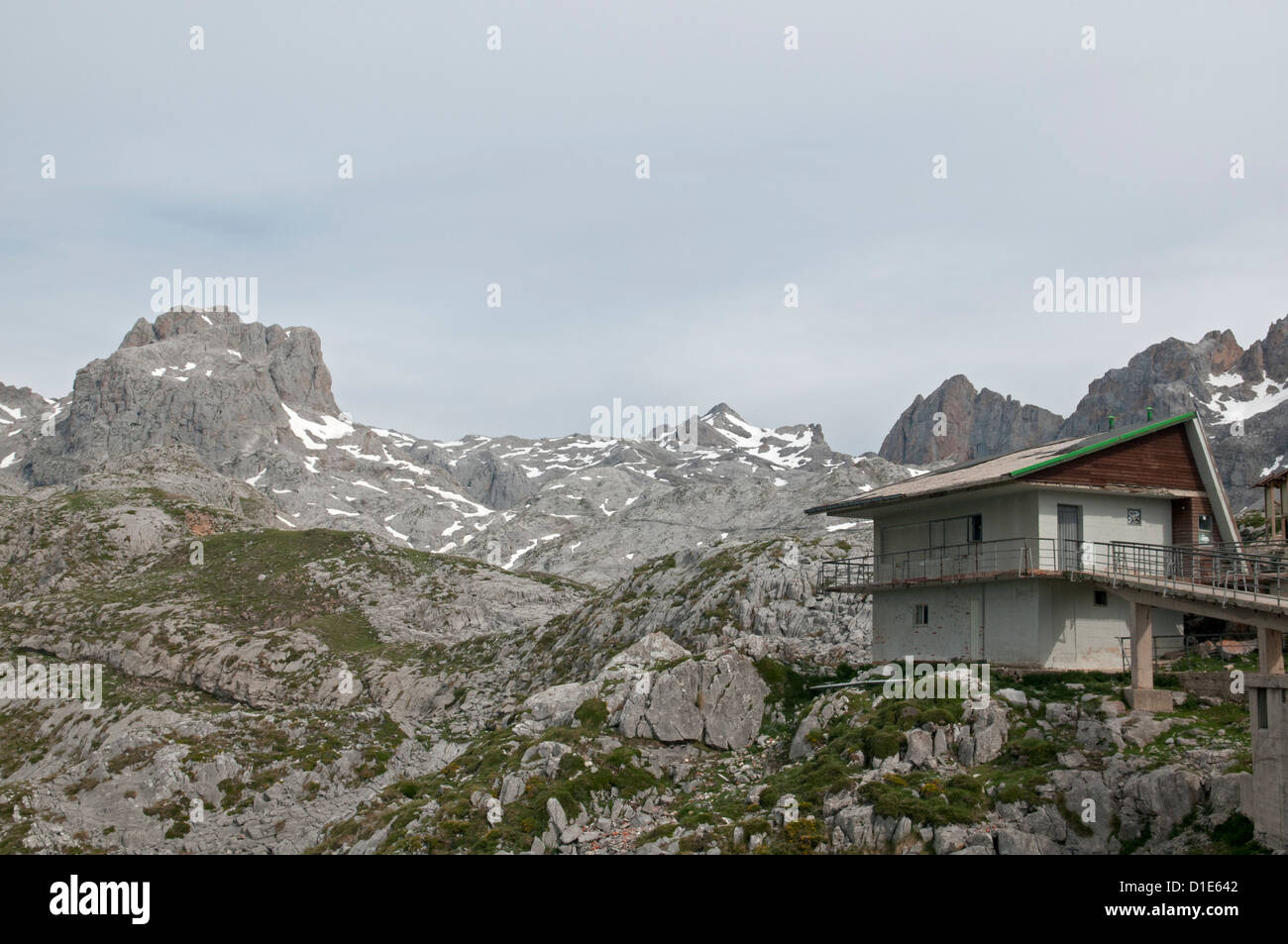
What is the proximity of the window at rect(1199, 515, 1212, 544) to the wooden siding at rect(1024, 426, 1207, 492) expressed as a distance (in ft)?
3.95

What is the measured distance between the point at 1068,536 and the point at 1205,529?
7235 millimetres

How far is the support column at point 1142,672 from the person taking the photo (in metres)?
34.1

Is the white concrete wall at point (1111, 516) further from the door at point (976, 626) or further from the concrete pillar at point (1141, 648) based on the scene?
the concrete pillar at point (1141, 648)

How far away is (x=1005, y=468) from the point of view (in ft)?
146

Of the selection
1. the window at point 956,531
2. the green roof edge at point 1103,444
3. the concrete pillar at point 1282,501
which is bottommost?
the window at point 956,531

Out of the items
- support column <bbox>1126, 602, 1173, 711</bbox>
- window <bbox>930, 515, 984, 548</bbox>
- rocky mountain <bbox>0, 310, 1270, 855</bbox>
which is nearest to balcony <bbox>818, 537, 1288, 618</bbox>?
window <bbox>930, 515, 984, 548</bbox>

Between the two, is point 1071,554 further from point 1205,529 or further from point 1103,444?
point 1205,529

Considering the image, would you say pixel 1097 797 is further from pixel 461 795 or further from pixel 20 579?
pixel 20 579

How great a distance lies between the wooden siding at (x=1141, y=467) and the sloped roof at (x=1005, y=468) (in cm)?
49

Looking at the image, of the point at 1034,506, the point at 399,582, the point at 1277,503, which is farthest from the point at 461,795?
the point at 399,582

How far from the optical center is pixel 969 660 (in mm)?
42469

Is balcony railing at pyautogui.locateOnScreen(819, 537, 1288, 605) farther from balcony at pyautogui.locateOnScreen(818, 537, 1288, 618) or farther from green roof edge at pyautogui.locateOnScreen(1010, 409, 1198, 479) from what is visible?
green roof edge at pyautogui.locateOnScreen(1010, 409, 1198, 479)

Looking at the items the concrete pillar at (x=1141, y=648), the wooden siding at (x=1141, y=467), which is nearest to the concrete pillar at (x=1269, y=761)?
the concrete pillar at (x=1141, y=648)
